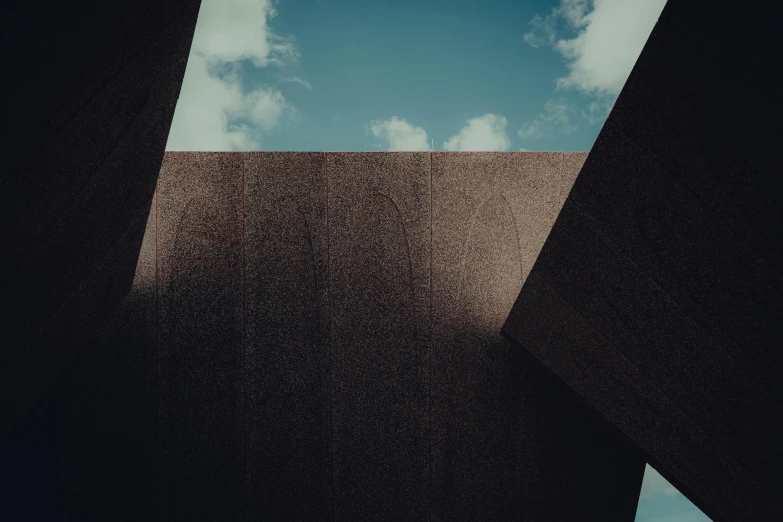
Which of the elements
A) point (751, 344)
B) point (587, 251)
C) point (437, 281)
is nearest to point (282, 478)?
point (437, 281)

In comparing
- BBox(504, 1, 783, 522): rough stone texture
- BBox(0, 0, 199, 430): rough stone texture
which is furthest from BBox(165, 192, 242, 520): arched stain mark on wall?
BBox(504, 1, 783, 522): rough stone texture

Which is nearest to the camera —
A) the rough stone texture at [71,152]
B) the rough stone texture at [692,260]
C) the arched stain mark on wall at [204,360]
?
A: the rough stone texture at [71,152]

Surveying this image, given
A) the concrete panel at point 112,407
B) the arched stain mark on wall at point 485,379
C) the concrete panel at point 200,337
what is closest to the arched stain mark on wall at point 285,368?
the concrete panel at point 200,337

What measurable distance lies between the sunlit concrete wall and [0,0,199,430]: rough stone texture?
1195 millimetres

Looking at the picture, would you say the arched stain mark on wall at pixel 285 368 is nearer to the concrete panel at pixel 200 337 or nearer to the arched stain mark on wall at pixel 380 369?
the concrete panel at pixel 200 337

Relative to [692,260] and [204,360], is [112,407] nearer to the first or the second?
[204,360]

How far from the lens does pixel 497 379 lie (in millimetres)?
5969

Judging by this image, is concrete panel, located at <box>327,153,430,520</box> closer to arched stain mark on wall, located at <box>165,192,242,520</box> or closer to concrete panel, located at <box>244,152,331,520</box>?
concrete panel, located at <box>244,152,331,520</box>

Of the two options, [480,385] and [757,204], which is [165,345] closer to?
[480,385]

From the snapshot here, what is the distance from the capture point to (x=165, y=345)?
20.1ft

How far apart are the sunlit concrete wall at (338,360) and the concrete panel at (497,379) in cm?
2

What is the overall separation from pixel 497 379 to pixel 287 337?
2.93 m

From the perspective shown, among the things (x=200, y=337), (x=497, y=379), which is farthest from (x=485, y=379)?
(x=200, y=337)

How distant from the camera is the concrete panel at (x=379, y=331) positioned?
589 cm
